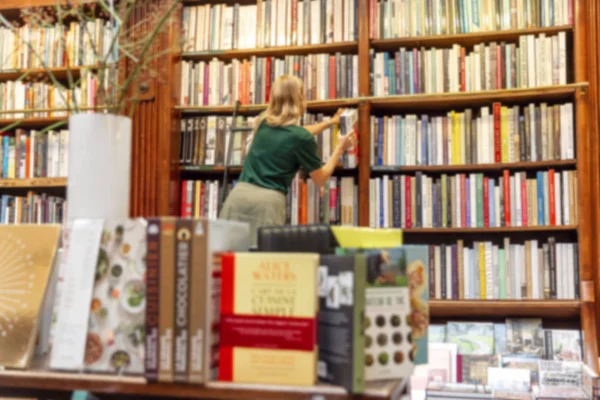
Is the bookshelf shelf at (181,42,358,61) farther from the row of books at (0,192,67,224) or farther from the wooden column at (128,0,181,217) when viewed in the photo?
the row of books at (0,192,67,224)

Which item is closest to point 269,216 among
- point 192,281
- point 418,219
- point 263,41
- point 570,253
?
point 418,219

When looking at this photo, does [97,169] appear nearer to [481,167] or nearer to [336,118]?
[336,118]

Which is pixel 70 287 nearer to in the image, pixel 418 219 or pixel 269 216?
pixel 269 216

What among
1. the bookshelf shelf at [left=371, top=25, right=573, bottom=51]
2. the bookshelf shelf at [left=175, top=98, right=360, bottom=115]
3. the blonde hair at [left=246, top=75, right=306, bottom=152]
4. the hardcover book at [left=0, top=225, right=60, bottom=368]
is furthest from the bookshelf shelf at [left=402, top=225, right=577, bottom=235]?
the hardcover book at [left=0, top=225, right=60, bottom=368]

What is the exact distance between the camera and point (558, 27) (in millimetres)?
3113

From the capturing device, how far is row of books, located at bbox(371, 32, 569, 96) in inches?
123

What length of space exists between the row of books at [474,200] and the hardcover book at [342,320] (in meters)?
2.07

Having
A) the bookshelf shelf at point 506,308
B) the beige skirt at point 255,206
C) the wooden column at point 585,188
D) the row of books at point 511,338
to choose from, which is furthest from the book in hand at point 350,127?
the wooden column at point 585,188

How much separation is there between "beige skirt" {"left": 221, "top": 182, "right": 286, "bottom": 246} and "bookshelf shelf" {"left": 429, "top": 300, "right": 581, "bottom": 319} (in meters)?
0.89

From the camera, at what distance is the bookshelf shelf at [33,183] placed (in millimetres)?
3549

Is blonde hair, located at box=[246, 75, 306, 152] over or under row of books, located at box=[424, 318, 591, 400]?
over

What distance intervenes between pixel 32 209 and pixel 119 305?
2.68 metres

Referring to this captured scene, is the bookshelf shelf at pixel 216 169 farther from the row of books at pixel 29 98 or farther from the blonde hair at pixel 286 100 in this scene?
the row of books at pixel 29 98

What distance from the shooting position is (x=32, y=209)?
3.63 metres
